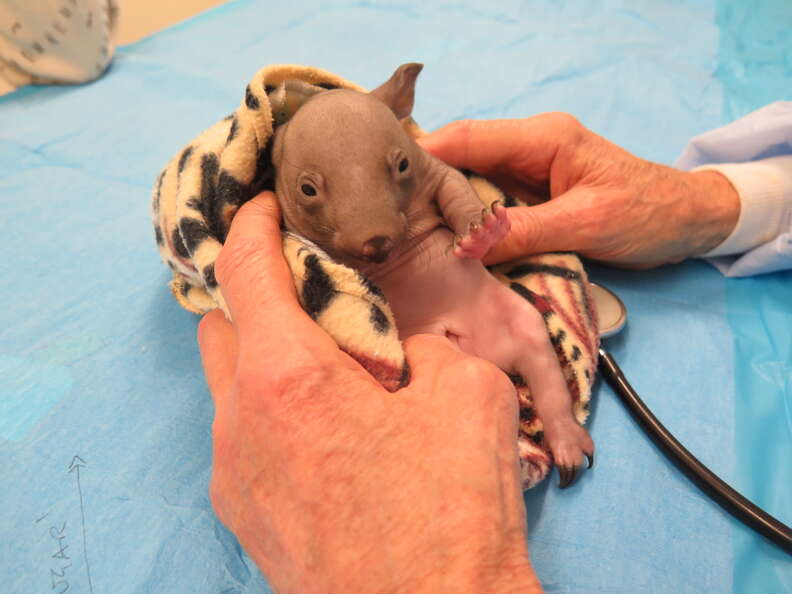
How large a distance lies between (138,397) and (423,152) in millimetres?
903

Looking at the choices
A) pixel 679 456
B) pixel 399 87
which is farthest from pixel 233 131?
pixel 679 456

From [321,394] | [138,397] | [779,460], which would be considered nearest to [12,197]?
[138,397]

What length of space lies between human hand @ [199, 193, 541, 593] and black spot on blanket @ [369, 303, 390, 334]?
0.11 m

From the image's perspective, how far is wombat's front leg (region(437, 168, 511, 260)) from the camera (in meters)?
0.97

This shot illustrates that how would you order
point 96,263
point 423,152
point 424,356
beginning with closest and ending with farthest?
point 424,356 < point 423,152 < point 96,263

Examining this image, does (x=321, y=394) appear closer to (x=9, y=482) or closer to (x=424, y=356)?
(x=424, y=356)

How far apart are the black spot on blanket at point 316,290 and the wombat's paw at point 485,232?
29cm

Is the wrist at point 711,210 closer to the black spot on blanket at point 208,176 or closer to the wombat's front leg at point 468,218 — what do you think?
the wombat's front leg at point 468,218

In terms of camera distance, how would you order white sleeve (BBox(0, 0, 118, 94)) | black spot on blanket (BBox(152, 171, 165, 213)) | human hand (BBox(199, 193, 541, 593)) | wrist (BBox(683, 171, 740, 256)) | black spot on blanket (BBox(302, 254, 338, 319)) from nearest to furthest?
human hand (BBox(199, 193, 541, 593))
black spot on blanket (BBox(302, 254, 338, 319))
black spot on blanket (BBox(152, 171, 165, 213))
wrist (BBox(683, 171, 740, 256))
white sleeve (BBox(0, 0, 118, 94))

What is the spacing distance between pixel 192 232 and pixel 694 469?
3.71ft

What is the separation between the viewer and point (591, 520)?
0.99 m

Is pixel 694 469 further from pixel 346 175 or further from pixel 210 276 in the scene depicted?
pixel 210 276

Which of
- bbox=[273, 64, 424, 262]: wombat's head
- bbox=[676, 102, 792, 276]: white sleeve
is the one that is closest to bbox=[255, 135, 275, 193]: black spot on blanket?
bbox=[273, 64, 424, 262]: wombat's head

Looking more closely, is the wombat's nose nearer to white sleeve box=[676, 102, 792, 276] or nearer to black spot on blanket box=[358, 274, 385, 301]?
black spot on blanket box=[358, 274, 385, 301]
